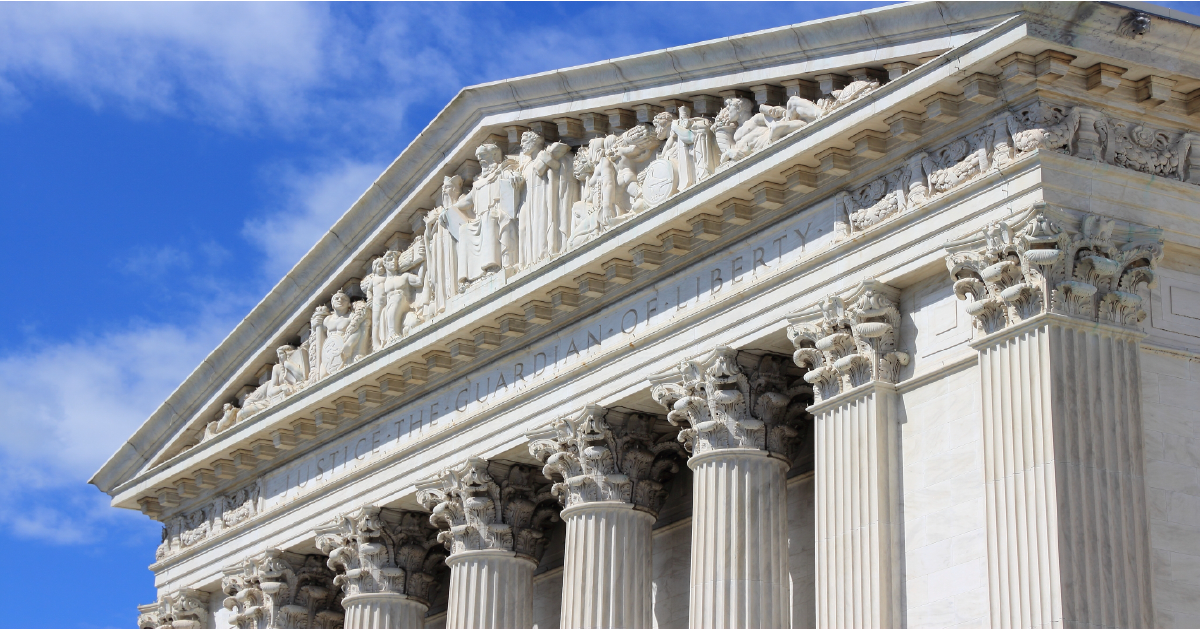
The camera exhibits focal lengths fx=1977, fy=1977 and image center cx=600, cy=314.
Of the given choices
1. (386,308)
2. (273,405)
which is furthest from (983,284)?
(273,405)

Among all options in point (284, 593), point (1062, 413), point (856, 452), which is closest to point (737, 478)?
point (856, 452)

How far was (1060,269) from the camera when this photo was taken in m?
25.1

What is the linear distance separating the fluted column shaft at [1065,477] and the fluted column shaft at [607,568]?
8.49 m

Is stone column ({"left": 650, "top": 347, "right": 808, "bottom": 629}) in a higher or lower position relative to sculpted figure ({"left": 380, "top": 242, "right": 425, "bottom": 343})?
lower

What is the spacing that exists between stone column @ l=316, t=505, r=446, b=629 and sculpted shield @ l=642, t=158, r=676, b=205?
371 inches

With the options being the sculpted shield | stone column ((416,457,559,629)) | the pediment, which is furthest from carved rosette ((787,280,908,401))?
stone column ((416,457,559,629))

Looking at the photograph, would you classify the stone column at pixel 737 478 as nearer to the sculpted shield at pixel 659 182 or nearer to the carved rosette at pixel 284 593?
the sculpted shield at pixel 659 182

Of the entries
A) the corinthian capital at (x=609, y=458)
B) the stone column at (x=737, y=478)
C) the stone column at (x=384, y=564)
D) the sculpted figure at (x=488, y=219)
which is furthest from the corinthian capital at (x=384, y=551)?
the stone column at (x=737, y=478)

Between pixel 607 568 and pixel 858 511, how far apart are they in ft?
20.6

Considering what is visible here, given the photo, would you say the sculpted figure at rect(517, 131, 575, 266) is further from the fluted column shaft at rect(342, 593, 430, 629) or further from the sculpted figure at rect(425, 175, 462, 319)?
the fluted column shaft at rect(342, 593, 430, 629)

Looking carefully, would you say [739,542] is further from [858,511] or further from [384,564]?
[384,564]

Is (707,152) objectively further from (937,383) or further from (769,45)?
(937,383)

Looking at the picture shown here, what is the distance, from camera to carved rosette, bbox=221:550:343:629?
40.5 metres

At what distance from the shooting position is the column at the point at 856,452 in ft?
85.8
